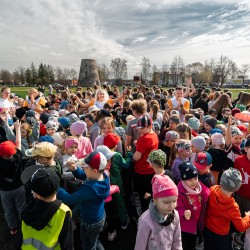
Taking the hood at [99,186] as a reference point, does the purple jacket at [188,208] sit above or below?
below

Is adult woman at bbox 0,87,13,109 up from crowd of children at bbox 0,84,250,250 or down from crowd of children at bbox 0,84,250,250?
up

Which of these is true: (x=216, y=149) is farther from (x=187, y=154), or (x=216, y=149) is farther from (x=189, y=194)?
(x=189, y=194)

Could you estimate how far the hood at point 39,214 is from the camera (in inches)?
79.4

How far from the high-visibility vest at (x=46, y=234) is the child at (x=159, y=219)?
0.81 meters

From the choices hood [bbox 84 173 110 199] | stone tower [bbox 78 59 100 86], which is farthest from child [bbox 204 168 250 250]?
stone tower [bbox 78 59 100 86]

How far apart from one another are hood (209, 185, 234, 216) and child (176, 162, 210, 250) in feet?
0.25

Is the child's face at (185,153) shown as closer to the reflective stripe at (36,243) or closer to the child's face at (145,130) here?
the child's face at (145,130)

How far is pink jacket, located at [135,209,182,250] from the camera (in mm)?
2207

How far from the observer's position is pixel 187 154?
3482 millimetres

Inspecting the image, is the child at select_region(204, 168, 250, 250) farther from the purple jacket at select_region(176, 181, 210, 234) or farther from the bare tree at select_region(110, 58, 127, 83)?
the bare tree at select_region(110, 58, 127, 83)

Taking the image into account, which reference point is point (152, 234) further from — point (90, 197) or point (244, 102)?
point (244, 102)

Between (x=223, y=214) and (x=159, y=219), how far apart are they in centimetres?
101

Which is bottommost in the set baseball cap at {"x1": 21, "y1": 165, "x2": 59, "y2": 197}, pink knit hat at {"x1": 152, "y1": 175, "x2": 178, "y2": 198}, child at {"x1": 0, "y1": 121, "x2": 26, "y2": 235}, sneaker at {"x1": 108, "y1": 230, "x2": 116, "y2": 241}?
sneaker at {"x1": 108, "y1": 230, "x2": 116, "y2": 241}

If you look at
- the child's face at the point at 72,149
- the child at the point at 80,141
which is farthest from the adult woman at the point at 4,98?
the child's face at the point at 72,149
